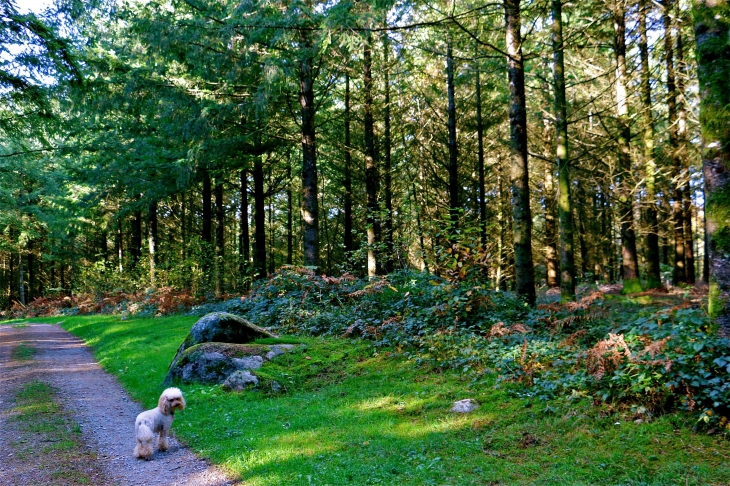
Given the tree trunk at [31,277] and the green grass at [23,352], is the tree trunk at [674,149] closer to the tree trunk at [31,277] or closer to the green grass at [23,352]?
the green grass at [23,352]

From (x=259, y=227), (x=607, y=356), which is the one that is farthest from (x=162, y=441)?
(x=259, y=227)

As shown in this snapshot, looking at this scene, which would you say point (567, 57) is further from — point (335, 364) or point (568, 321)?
point (335, 364)

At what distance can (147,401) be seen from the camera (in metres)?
8.12

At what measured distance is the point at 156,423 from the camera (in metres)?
5.66

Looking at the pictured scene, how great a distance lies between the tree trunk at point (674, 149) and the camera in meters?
12.4

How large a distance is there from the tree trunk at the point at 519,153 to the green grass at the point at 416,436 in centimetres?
369

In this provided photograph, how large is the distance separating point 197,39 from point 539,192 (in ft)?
53.7

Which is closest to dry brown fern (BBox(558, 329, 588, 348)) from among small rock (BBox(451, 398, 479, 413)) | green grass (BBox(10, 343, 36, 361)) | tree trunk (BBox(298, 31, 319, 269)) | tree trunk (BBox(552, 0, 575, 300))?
small rock (BBox(451, 398, 479, 413))

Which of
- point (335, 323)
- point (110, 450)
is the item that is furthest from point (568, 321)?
point (110, 450)

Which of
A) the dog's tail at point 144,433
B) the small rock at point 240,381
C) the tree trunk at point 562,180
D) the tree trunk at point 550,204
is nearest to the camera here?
the dog's tail at point 144,433

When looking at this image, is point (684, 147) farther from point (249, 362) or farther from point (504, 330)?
point (249, 362)

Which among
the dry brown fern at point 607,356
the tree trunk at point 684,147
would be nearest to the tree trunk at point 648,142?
the tree trunk at point 684,147

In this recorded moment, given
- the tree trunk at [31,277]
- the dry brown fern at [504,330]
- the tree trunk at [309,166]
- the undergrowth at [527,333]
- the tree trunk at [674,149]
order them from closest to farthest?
the undergrowth at [527,333]
the dry brown fern at [504,330]
the tree trunk at [674,149]
the tree trunk at [309,166]
the tree trunk at [31,277]

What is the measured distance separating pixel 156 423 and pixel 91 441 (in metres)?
1.32
